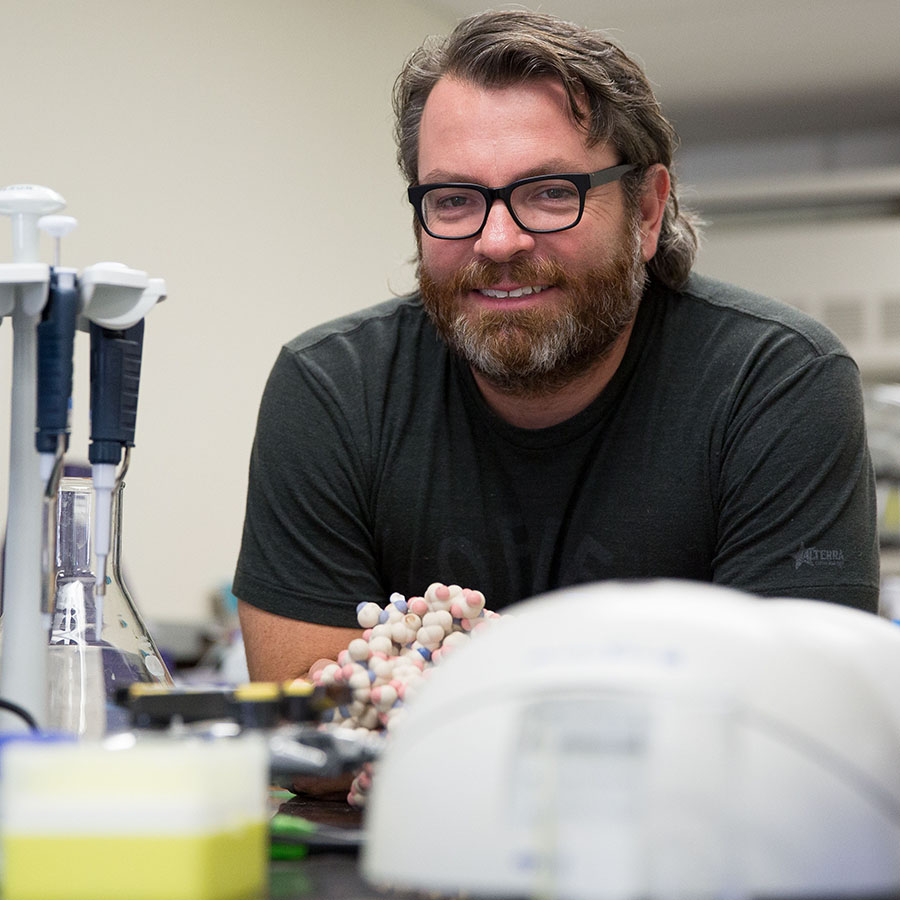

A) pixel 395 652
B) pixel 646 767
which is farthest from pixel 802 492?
pixel 646 767

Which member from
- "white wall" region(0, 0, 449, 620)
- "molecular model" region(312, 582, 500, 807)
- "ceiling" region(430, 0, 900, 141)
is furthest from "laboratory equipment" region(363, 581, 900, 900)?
"ceiling" region(430, 0, 900, 141)

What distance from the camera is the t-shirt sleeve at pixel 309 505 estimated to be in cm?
130

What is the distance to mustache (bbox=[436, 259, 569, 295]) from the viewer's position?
1.34 m

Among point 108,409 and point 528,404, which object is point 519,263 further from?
point 108,409

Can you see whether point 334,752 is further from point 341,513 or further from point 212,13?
point 212,13

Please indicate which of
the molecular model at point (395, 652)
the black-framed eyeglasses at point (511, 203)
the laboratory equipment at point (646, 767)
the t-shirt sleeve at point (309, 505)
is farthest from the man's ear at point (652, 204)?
the laboratory equipment at point (646, 767)

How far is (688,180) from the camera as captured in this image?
5078mm

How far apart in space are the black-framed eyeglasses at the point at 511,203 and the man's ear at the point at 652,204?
0.13 m

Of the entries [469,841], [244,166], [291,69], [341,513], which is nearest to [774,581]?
[341,513]

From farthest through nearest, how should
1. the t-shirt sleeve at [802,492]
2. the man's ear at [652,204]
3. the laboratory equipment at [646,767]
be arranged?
1. the man's ear at [652,204]
2. the t-shirt sleeve at [802,492]
3. the laboratory equipment at [646,767]

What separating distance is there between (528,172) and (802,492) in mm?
434

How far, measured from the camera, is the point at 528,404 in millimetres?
1417

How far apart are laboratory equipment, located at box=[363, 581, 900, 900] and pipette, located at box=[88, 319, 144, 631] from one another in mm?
325

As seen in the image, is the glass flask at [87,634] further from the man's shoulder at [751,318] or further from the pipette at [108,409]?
the man's shoulder at [751,318]
